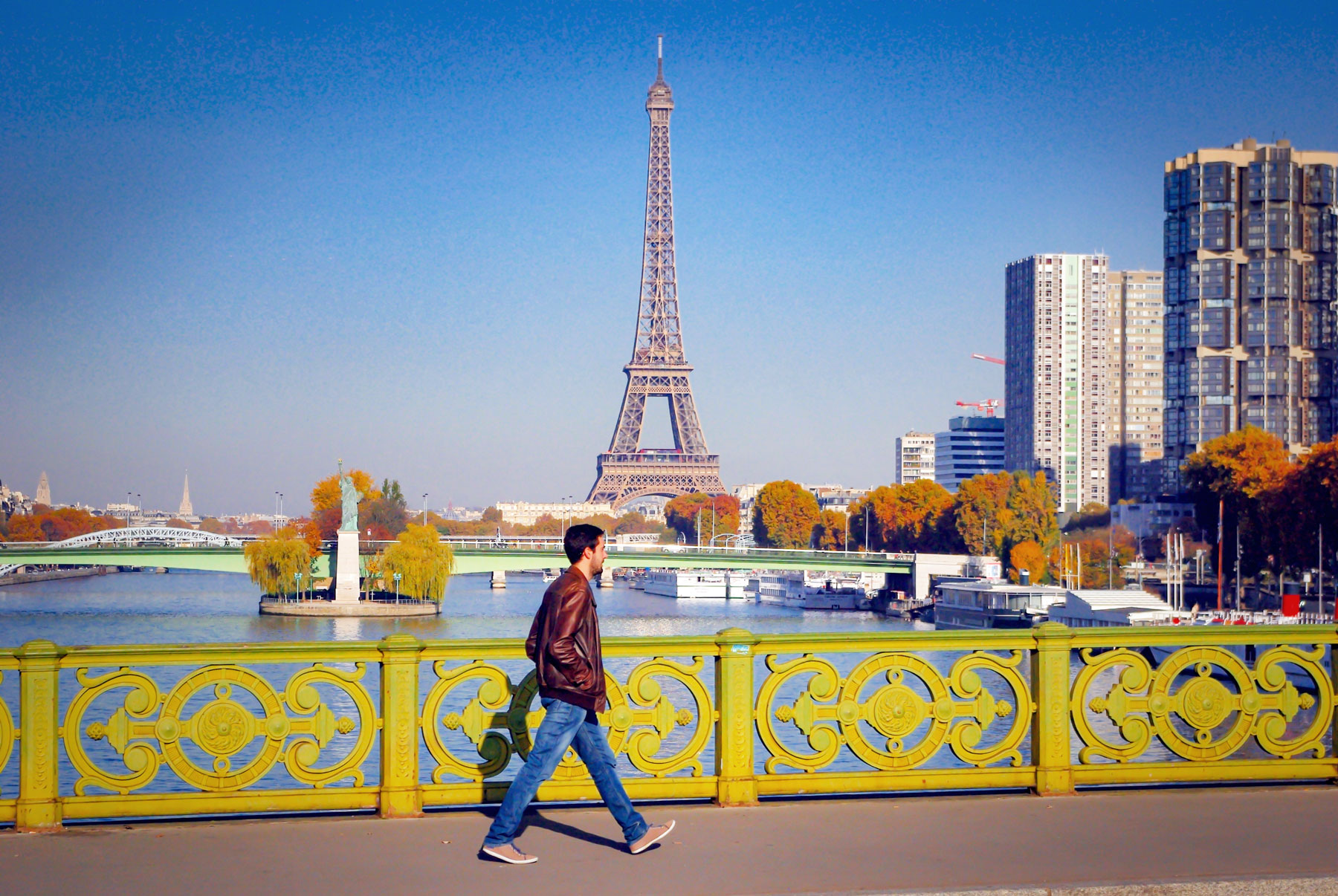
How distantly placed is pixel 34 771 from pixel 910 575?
77256mm

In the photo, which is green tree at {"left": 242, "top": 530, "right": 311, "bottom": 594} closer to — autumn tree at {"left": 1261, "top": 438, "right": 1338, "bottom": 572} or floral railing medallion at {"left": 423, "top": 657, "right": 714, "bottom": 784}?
autumn tree at {"left": 1261, "top": 438, "right": 1338, "bottom": 572}

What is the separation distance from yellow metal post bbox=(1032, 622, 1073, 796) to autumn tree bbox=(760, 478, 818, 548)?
10644 cm

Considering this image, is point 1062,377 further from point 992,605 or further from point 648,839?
point 648,839

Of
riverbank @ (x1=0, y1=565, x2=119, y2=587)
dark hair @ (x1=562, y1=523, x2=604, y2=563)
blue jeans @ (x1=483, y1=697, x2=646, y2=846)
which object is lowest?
riverbank @ (x1=0, y1=565, x2=119, y2=587)

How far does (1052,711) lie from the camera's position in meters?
7.29

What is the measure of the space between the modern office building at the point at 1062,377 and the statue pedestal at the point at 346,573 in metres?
100

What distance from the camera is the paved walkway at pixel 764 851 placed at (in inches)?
228

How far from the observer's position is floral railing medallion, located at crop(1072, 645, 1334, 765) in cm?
733


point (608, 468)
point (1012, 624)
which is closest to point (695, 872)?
point (1012, 624)

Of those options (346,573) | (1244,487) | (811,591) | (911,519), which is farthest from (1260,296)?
(346,573)

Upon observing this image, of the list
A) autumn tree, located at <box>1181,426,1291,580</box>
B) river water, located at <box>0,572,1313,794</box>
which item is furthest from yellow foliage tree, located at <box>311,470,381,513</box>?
autumn tree, located at <box>1181,426,1291,580</box>

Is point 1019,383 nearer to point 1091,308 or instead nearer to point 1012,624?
point 1091,308

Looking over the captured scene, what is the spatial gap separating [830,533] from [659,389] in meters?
21.6

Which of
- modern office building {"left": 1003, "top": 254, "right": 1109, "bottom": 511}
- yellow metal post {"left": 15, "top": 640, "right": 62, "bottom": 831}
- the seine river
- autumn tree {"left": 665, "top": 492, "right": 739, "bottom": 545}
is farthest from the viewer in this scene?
modern office building {"left": 1003, "top": 254, "right": 1109, "bottom": 511}
